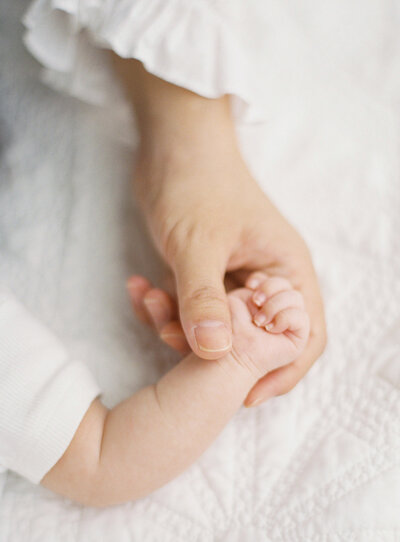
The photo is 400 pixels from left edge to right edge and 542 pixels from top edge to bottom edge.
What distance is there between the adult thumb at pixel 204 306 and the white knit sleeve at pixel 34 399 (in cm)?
12

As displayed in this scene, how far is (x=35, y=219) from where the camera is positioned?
0.71m

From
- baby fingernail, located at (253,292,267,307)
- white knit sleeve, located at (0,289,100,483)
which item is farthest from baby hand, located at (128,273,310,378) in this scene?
white knit sleeve, located at (0,289,100,483)

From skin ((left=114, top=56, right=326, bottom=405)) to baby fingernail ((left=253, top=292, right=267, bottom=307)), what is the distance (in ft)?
0.09

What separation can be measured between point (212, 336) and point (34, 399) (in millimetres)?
175

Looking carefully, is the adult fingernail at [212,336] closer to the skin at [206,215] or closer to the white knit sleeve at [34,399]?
the skin at [206,215]

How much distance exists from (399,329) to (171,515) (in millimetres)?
300

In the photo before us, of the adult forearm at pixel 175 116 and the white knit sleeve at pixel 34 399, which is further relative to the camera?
the adult forearm at pixel 175 116

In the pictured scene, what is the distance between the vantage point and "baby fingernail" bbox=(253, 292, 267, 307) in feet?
1.80

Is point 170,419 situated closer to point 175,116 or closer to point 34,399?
point 34,399

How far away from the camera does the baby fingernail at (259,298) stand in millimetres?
549

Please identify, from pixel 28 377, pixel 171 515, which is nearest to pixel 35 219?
pixel 28 377

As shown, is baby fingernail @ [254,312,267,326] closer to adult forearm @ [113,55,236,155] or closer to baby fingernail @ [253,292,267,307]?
baby fingernail @ [253,292,267,307]

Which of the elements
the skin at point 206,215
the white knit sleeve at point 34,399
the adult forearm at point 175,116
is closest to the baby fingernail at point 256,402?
the skin at point 206,215

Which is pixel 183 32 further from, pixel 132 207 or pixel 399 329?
pixel 399 329
